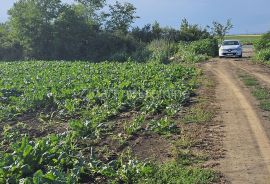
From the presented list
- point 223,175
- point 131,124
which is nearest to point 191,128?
point 131,124

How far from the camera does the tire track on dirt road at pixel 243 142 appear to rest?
7.26m

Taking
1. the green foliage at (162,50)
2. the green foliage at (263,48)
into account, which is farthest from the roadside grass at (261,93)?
the green foliage at (162,50)

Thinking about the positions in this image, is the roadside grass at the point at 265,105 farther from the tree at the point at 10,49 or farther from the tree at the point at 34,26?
the tree at the point at 10,49

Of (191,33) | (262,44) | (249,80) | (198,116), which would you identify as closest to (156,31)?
(191,33)

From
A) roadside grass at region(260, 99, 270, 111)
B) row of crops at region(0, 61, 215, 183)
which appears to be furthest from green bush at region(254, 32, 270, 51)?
roadside grass at region(260, 99, 270, 111)

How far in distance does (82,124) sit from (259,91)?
7453 mm

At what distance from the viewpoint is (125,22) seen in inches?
1981

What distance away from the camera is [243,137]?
9.41 m

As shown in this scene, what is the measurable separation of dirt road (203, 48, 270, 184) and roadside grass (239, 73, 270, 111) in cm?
20

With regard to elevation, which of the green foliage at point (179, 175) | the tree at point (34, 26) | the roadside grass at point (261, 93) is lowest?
Result: the green foliage at point (179, 175)

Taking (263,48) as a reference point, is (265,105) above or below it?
below

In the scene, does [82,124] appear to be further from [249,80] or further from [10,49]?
[10,49]

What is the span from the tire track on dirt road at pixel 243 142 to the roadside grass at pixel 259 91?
0.32m

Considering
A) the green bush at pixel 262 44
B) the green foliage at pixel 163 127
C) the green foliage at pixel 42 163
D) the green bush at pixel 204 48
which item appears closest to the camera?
the green foliage at pixel 42 163
